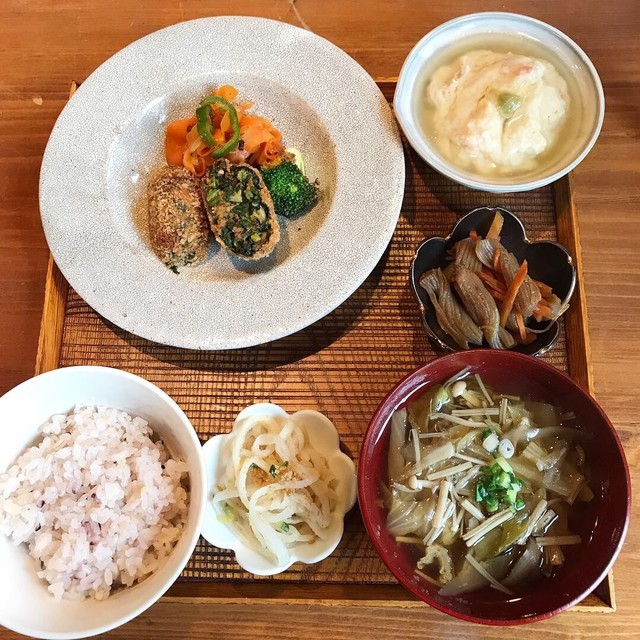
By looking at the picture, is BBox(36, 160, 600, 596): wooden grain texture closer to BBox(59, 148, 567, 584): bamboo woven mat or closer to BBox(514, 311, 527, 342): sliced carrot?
BBox(59, 148, 567, 584): bamboo woven mat

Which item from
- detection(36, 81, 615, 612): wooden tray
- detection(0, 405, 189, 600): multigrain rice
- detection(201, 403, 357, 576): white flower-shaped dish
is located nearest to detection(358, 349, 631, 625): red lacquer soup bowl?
detection(201, 403, 357, 576): white flower-shaped dish

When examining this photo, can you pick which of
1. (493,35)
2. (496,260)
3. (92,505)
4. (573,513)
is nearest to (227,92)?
(493,35)

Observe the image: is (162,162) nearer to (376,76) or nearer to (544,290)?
(376,76)

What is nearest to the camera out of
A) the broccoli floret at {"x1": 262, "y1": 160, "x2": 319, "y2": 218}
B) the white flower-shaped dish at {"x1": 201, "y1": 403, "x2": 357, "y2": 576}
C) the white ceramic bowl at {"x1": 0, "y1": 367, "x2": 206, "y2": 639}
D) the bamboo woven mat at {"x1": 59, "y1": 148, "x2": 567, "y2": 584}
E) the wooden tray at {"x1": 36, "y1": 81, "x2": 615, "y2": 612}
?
the white ceramic bowl at {"x1": 0, "y1": 367, "x2": 206, "y2": 639}

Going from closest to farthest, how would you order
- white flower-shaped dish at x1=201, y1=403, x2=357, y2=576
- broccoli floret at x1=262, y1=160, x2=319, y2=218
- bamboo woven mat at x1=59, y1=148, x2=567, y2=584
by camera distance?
white flower-shaped dish at x1=201, y1=403, x2=357, y2=576 → bamboo woven mat at x1=59, y1=148, x2=567, y2=584 → broccoli floret at x1=262, y1=160, x2=319, y2=218

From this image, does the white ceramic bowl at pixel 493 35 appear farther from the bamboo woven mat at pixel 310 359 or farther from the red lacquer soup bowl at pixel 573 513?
the red lacquer soup bowl at pixel 573 513

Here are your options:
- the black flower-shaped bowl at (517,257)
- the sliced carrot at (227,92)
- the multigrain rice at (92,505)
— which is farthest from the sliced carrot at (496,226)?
the multigrain rice at (92,505)
